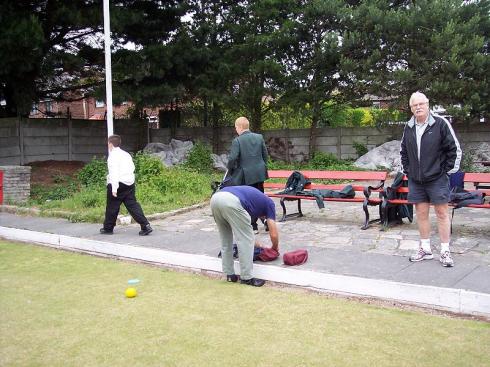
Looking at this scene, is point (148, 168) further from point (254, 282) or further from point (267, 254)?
point (254, 282)

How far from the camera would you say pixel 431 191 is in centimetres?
567

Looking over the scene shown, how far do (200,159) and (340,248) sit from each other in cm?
1182

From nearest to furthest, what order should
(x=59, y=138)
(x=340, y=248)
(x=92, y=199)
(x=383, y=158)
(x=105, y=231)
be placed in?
(x=340, y=248) < (x=105, y=231) < (x=92, y=199) < (x=383, y=158) < (x=59, y=138)

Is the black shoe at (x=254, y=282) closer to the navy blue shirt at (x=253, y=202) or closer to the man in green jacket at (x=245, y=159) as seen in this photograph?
the navy blue shirt at (x=253, y=202)

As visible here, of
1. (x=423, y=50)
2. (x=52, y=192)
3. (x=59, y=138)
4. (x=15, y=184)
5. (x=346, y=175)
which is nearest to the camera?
(x=346, y=175)

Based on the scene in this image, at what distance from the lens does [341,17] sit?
52.6 ft

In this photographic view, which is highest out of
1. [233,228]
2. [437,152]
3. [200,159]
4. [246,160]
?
[437,152]

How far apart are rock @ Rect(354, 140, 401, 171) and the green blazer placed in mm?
9590

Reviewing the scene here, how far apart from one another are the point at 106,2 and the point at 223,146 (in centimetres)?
947

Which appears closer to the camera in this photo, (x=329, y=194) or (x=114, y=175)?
(x=114, y=175)

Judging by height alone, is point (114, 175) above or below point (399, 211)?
above

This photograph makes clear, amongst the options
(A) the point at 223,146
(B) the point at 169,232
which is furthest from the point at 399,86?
(B) the point at 169,232

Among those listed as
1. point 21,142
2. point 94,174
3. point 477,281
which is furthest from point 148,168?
point 477,281

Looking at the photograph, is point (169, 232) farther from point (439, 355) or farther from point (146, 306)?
point (439, 355)
